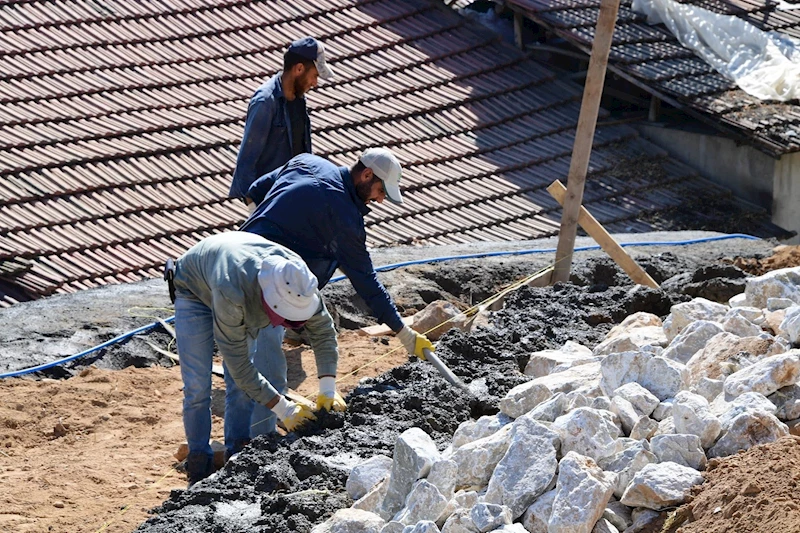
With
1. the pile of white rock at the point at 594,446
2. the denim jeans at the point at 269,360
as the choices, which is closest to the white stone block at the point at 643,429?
the pile of white rock at the point at 594,446

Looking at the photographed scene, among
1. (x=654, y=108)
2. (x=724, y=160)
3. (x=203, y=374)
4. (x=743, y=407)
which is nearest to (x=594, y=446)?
(x=743, y=407)

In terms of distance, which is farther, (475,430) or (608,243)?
(608,243)

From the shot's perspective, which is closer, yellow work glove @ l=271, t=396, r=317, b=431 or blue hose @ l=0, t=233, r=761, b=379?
yellow work glove @ l=271, t=396, r=317, b=431

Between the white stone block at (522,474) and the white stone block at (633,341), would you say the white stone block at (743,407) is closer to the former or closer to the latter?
the white stone block at (522,474)

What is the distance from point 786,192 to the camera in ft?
37.1

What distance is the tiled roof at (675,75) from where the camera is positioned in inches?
434

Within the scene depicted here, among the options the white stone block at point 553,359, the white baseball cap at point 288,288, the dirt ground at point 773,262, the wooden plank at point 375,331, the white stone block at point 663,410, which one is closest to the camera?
the white stone block at point 663,410

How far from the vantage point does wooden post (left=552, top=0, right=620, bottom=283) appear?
6.84m

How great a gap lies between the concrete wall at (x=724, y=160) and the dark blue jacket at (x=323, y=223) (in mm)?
6946

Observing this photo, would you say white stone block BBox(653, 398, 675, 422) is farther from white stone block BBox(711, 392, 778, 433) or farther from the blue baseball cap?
the blue baseball cap

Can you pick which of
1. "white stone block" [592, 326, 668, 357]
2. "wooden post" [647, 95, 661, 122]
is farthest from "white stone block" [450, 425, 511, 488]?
"wooden post" [647, 95, 661, 122]

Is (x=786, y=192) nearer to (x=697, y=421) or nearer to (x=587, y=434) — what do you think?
(x=697, y=421)

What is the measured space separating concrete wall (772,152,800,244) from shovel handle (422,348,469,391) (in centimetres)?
667

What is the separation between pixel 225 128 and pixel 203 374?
15.4ft
